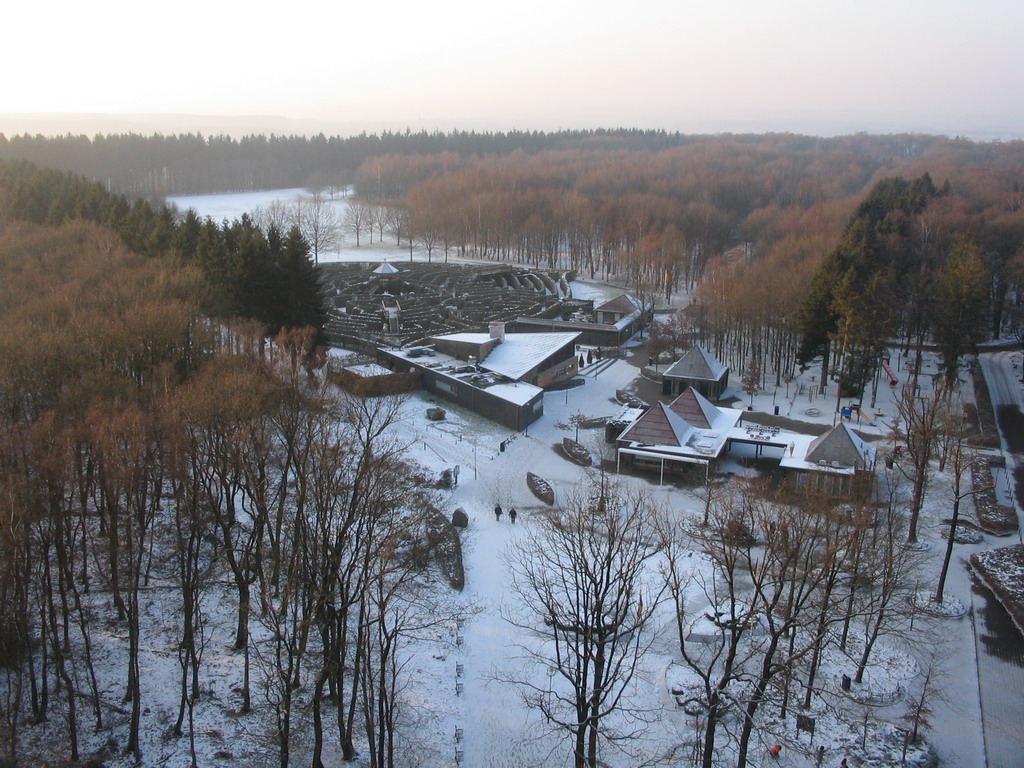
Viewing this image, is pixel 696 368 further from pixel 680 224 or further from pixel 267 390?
pixel 680 224

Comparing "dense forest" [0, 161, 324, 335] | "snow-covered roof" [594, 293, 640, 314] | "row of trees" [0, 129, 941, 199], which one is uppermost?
"row of trees" [0, 129, 941, 199]

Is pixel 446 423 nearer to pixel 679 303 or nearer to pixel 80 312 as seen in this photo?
pixel 80 312

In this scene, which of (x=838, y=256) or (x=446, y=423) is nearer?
(x=446, y=423)

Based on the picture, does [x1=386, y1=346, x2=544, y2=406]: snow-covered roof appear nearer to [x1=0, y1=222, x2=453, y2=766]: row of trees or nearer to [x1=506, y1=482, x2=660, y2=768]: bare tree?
[x1=506, y1=482, x2=660, y2=768]: bare tree

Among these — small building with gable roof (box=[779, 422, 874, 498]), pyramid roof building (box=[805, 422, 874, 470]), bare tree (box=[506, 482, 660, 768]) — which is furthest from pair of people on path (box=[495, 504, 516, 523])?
pyramid roof building (box=[805, 422, 874, 470])

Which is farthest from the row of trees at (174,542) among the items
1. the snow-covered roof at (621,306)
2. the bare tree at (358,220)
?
the bare tree at (358,220)

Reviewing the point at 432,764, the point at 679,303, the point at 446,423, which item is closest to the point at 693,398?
the point at 446,423
